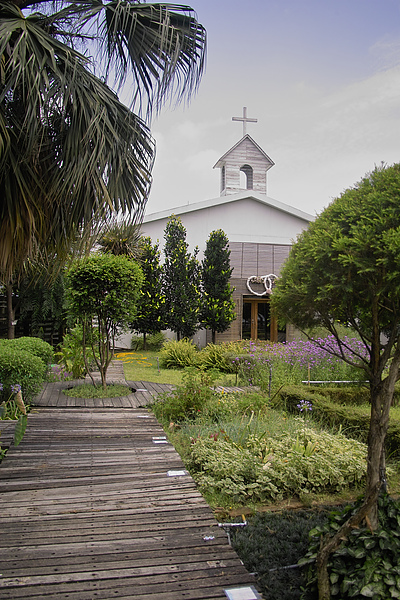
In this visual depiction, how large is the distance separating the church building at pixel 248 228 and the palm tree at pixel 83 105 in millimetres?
14740

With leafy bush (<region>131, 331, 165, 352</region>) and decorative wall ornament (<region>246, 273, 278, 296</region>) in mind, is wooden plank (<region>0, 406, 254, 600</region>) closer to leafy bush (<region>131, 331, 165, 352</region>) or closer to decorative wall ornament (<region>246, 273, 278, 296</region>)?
leafy bush (<region>131, 331, 165, 352</region>)

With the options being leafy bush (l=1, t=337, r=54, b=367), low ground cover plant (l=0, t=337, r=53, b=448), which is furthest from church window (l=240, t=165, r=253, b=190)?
low ground cover plant (l=0, t=337, r=53, b=448)

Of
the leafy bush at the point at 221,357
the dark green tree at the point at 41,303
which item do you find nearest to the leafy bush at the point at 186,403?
the leafy bush at the point at 221,357

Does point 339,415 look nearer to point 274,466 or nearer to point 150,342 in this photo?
point 274,466

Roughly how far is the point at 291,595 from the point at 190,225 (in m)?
18.4

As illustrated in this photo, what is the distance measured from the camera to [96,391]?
849 centimetres

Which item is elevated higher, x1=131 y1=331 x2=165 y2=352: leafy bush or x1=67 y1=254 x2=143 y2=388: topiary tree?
x1=67 y1=254 x2=143 y2=388: topiary tree

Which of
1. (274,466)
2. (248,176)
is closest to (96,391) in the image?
(274,466)

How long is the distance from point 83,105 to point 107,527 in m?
3.41

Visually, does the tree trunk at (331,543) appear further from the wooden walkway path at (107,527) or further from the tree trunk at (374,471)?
the wooden walkway path at (107,527)

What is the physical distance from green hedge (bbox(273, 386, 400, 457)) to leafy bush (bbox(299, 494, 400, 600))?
295 cm

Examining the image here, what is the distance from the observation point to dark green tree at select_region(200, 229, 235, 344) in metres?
17.3

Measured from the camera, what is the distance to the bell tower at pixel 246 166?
22.3 m

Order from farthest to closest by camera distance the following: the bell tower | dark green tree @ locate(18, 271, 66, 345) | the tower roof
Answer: the bell tower < the tower roof < dark green tree @ locate(18, 271, 66, 345)
